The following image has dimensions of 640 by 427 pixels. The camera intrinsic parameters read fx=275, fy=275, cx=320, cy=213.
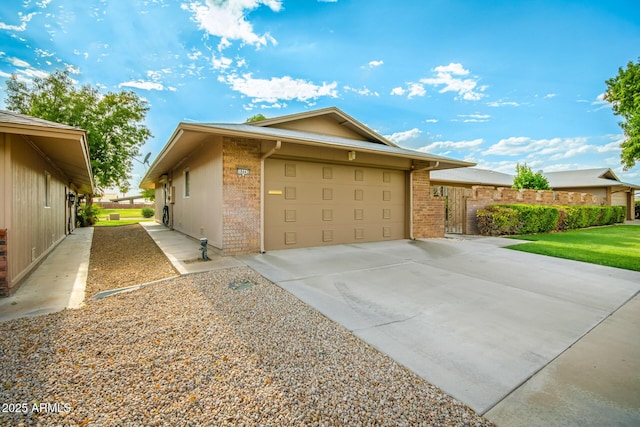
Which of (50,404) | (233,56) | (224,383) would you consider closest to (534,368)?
(224,383)

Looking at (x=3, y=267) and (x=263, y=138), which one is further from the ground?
(x=263, y=138)

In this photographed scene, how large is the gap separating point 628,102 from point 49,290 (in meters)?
28.9

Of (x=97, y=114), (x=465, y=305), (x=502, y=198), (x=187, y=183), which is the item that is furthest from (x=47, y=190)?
(x=97, y=114)

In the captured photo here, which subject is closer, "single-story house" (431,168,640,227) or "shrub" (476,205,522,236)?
"shrub" (476,205,522,236)

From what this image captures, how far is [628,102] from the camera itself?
1780cm

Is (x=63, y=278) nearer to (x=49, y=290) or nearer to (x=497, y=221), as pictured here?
(x=49, y=290)

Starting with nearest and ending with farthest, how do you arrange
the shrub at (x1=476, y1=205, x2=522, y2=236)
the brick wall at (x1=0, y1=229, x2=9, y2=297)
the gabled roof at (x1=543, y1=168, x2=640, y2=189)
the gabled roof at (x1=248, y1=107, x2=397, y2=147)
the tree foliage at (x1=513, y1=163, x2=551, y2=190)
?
the brick wall at (x1=0, y1=229, x2=9, y2=297), the gabled roof at (x1=248, y1=107, x2=397, y2=147), the shrub at (x1=476, y1=205, x2=522, y2=236), the tree foliage at (x1=513, y1=163, x2=551, y2=190), the gabled roof at (x1=543, y1=168, x2=640, y2=189)

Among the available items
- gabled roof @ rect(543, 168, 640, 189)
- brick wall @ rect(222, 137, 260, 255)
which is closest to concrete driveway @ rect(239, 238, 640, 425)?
brick wall @ rect(222, 137, 260, 255)

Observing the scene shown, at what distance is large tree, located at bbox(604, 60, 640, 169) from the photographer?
16938 millimetres

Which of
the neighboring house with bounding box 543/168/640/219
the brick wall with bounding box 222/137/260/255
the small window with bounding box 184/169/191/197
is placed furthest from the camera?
the neighboring house with bounding box 543/168/640/219

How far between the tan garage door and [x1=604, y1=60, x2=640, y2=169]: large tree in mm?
18619

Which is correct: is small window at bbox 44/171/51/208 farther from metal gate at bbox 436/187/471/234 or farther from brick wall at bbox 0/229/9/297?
metal gate at bbox 436/187/471/234

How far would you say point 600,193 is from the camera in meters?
22.1

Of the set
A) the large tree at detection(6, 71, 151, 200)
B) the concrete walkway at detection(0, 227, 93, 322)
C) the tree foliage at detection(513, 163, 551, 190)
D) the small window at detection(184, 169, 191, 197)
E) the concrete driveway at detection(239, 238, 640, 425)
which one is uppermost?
the large tree at detection(6, 71, 151, 200)
